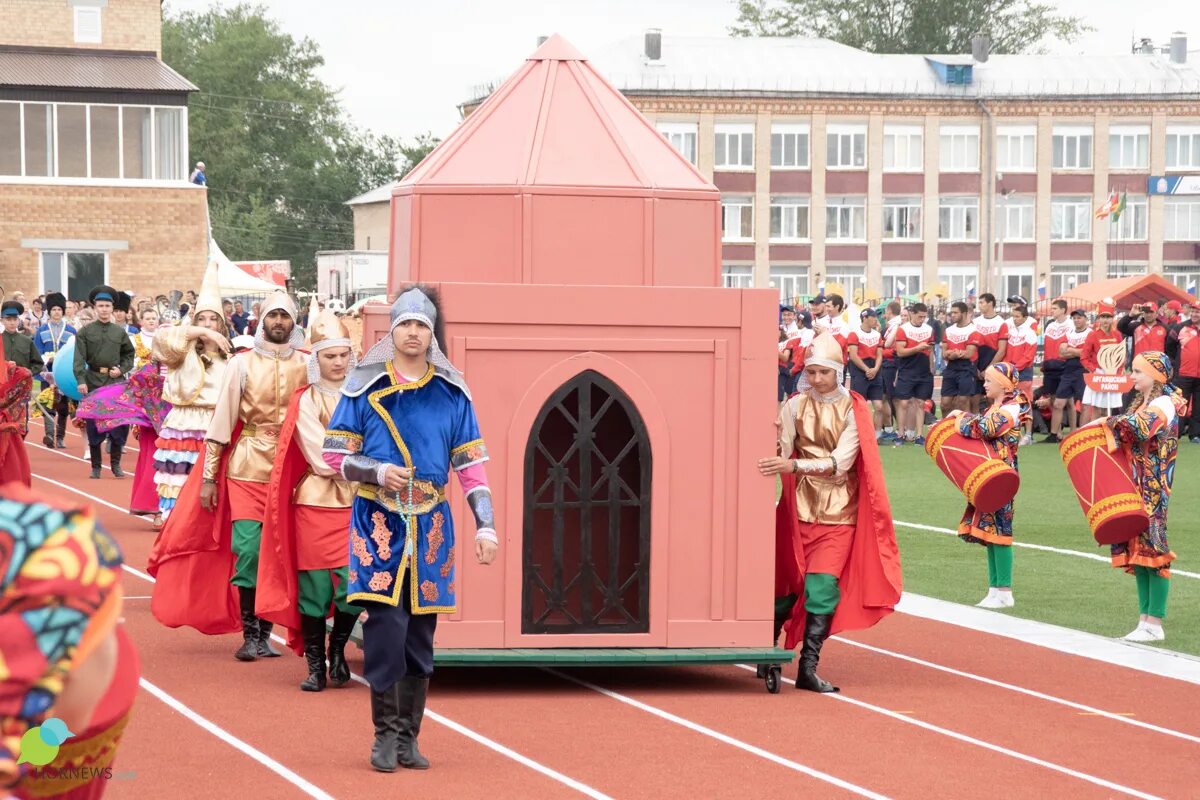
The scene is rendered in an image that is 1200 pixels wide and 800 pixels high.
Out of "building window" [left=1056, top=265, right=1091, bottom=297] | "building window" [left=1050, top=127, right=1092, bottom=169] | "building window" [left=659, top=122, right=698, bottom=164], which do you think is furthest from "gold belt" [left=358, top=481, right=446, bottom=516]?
"building window" [left=1056, top=265, right=1091, bottom=297]

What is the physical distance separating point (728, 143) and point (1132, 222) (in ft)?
55.6

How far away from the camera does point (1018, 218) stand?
7381cm

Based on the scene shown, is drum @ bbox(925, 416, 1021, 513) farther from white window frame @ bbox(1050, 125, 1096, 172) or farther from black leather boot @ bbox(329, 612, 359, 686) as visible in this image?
white window frame @ bbox(1050, 125, 1096, 172)

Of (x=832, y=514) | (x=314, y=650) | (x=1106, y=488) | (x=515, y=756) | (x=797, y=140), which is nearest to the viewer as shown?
(x=515, y=756)

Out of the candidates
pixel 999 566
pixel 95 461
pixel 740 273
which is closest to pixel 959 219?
pixel 740 273

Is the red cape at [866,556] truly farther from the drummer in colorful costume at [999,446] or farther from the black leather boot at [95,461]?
the black leather boot at [95,461]

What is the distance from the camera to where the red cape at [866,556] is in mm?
9570

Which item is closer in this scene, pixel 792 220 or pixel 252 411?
pixel 252 411

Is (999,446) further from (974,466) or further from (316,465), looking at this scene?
(316,465)

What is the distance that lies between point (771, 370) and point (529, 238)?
1.47 m

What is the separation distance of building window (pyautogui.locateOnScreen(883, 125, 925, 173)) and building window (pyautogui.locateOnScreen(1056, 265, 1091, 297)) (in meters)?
7.03

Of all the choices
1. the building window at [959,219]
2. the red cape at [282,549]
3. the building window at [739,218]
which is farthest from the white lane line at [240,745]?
the building window at [959,219]

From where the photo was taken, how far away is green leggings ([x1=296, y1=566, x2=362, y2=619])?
9617mm

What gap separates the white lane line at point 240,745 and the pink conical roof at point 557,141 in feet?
9.83
